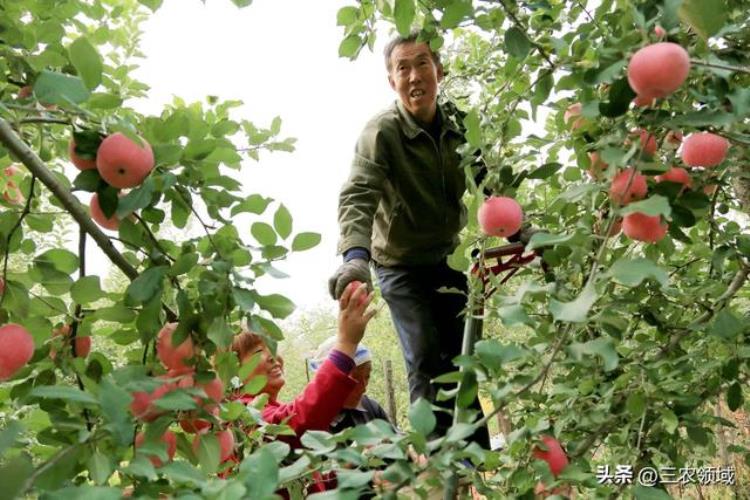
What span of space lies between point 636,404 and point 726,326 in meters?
0.15

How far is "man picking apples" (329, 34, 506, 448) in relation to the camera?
1870mm

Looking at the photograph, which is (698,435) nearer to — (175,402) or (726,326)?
(726,326)

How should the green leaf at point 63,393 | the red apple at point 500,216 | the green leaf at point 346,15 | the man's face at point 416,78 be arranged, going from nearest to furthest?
1. the green leaf at point 63,393
2. the red apple at point 500,216
3. the green leaf at point 346,15
4. the man's face at point 416,78

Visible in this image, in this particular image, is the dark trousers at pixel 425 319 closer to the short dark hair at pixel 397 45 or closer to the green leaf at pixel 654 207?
the short dark hair at pixel 397 45

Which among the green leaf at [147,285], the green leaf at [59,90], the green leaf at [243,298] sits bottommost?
the green leaf at [243,298]

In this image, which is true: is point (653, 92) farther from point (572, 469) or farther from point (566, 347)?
point (572, 469)

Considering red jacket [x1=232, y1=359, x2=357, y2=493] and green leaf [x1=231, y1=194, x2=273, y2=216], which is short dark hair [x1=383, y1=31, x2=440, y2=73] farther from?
green leaf [x1=231, y1=194, x2=273, y2=216]

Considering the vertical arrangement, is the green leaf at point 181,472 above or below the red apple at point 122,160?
below

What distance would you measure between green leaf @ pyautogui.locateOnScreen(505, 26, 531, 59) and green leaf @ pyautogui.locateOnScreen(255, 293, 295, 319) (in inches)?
17.5

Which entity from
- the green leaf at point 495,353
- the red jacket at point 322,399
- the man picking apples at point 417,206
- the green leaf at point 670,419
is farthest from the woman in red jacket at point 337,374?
the green leaf at point 495,353

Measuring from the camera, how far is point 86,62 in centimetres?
65

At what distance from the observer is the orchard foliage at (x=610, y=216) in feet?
2.21

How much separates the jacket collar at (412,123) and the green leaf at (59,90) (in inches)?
54.4

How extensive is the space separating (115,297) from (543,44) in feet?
2.29
